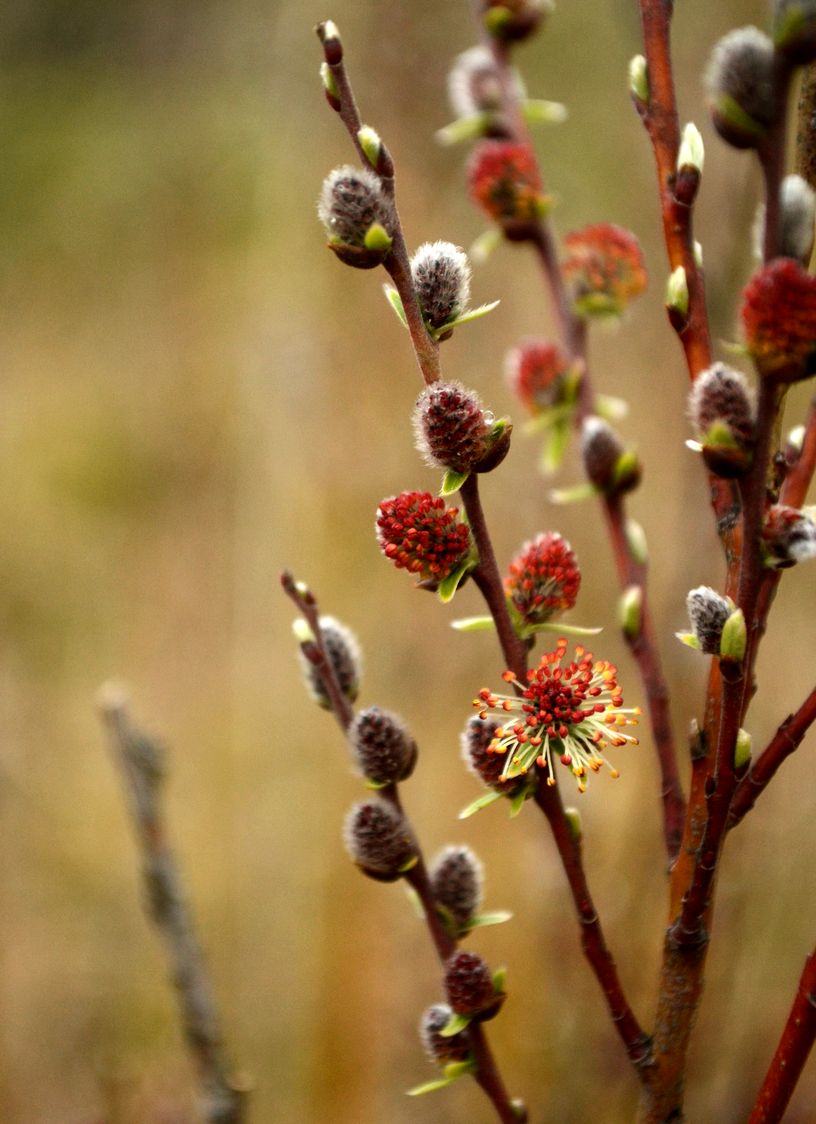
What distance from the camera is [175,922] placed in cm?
94

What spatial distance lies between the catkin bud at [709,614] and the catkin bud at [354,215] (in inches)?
9.4

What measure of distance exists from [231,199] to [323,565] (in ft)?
9.86

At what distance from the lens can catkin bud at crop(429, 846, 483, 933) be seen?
0.64 meters

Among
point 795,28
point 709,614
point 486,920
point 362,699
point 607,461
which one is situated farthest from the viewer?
point 362,699

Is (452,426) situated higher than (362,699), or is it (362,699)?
(452,426)

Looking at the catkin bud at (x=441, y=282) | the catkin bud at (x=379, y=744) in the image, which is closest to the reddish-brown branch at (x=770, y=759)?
the catkin bud at (x=379, y=744)

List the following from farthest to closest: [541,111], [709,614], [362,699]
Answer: [362,699], [541,111], [709,614]

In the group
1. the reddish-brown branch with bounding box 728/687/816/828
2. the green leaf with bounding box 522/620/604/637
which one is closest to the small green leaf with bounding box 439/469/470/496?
the green leaf with bounding box 522/620/604/637

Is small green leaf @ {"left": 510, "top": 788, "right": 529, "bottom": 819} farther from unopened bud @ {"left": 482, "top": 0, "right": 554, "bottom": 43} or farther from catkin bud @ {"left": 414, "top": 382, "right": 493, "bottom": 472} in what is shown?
unopened bud @ {"left": 482, "top": 0, "right": 554, "bottom": 43}

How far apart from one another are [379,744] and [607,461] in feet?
1.00

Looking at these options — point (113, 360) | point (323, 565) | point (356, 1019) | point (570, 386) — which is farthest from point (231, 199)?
point (570, 386)

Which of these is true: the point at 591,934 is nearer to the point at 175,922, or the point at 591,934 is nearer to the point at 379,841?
the point at 379,841

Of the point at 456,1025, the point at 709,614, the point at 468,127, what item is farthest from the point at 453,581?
the point at 468,127

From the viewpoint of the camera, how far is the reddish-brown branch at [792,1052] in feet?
1.71
